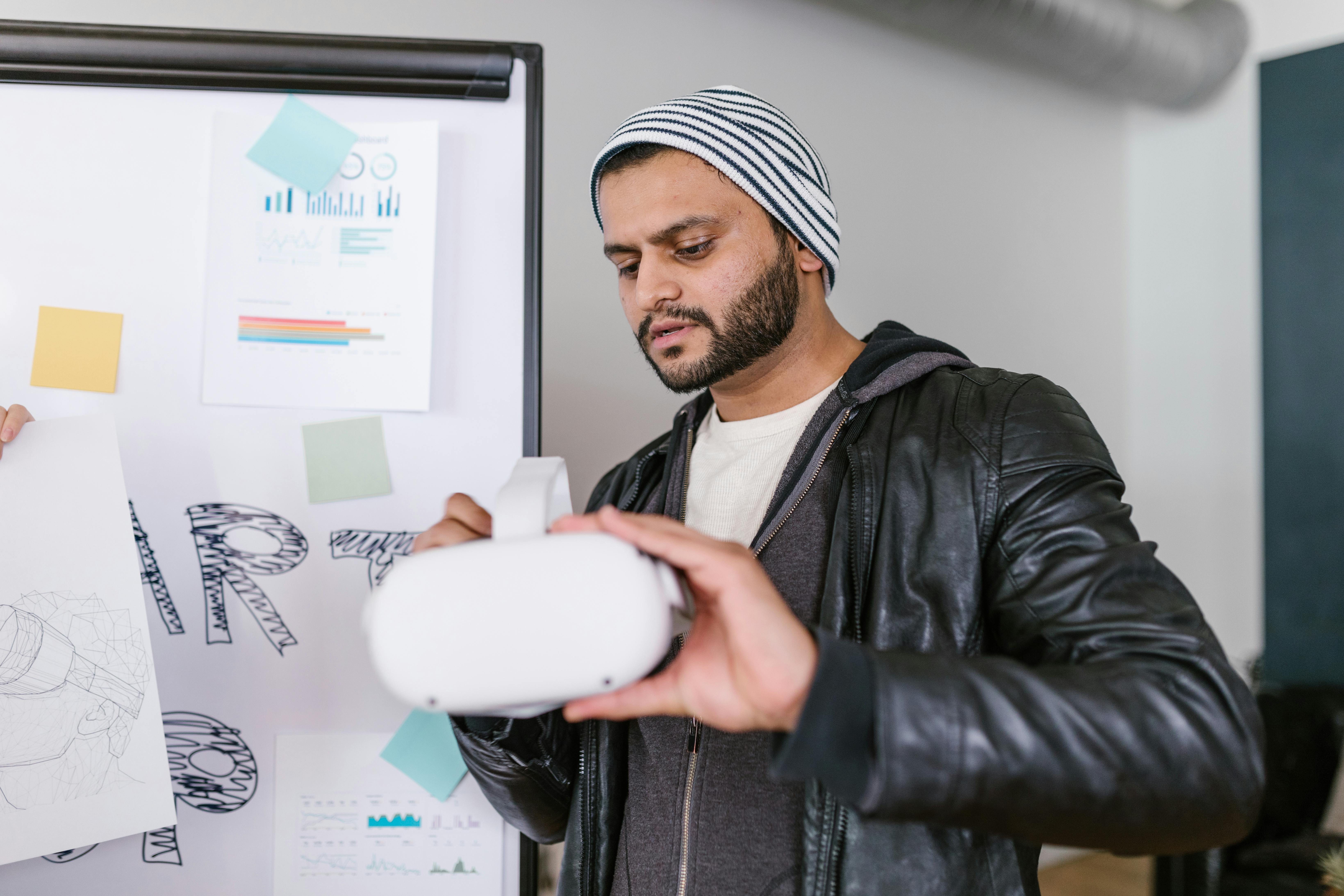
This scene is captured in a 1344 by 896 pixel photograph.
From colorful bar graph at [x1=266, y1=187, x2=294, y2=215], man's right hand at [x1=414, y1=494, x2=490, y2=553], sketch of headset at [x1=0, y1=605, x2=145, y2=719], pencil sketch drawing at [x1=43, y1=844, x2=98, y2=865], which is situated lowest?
pencil sketch drawing at [x1=43, y1=844, x2=98, y2=865]

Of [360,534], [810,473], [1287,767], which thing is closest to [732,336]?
[810,473]

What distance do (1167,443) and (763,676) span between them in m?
2.98

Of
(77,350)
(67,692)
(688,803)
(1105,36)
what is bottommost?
(688,803)

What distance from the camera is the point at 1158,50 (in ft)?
9.04

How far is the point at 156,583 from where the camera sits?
1.05 meters

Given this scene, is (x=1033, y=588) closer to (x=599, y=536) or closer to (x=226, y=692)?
(x=599, y=536)

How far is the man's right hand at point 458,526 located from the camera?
832mm

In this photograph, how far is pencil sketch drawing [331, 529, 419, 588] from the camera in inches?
42.9

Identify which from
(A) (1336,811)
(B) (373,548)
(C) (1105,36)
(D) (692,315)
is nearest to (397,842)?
(B) (373,548)

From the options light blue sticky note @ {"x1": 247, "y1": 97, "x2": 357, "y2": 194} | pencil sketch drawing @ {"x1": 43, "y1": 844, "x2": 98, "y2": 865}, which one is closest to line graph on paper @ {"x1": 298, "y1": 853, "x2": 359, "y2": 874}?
pencil sketch drawing @ {"x1": 43, "y1": 844, "x2": 98, "y2": 865}

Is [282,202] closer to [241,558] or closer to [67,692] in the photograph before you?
[241,558]

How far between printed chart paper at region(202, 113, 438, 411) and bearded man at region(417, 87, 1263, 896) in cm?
24

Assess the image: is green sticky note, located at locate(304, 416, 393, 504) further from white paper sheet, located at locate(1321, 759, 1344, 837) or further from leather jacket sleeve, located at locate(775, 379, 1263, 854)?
white paper sheet, located at locate(1321, 759, 1344, 837)

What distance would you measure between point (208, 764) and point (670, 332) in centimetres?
72
